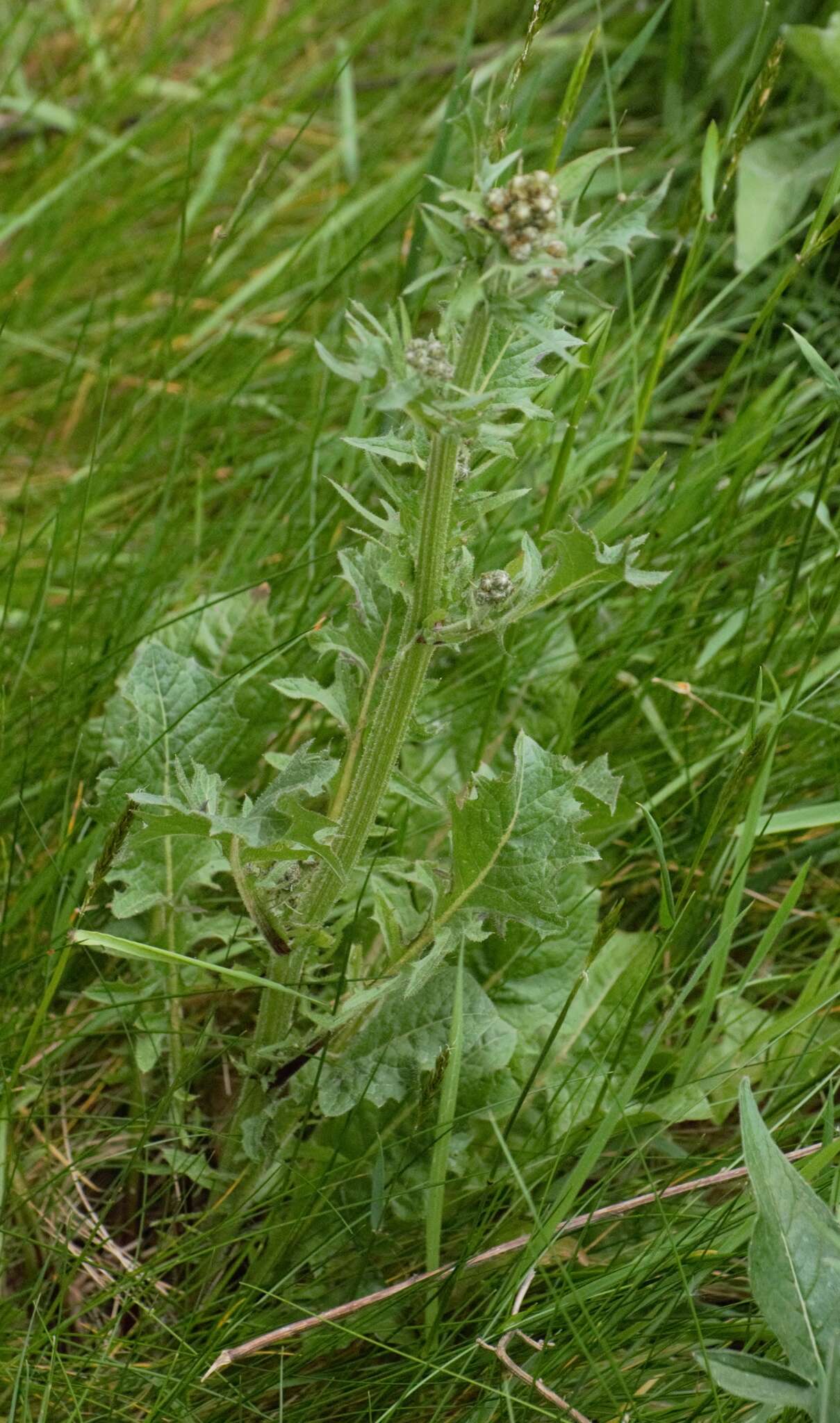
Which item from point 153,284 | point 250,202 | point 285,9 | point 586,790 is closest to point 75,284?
point 153,284

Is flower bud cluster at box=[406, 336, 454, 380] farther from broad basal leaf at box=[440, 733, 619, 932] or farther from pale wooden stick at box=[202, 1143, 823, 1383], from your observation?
pale wooden stick at box=[202, 1143, 823, 1383]

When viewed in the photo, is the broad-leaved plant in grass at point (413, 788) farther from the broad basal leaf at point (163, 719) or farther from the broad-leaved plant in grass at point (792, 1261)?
the broad-leaved plant in grass at point (792, 1261)

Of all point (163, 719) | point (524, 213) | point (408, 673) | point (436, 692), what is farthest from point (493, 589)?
point (436, 692)

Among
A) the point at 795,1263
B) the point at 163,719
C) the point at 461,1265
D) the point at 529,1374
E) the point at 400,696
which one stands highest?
the point at 400,696

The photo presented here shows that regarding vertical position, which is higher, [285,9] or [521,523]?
[285,9]

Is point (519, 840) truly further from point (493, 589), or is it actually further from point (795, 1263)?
point (795, 1263)

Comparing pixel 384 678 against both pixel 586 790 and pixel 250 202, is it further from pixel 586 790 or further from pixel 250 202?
pixel 250 202

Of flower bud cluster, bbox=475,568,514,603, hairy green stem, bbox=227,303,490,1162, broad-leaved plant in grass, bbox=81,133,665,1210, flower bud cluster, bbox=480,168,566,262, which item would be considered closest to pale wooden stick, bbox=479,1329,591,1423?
broad-leaved plant in grass, bbox=81,133,665,1210
